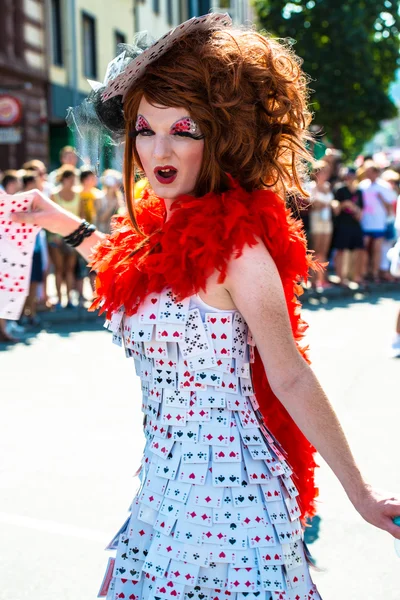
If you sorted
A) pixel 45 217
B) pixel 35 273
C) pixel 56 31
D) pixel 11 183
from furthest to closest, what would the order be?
pixel 56 31 → pixel 35 273 → pixel 11 183 → pixel 45 217

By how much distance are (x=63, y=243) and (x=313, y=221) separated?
384 cm

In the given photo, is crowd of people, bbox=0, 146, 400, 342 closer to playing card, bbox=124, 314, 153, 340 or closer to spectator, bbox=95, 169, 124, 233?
spectator, bbox=95, 169, 124, 233

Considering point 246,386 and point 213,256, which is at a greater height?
point 213,256

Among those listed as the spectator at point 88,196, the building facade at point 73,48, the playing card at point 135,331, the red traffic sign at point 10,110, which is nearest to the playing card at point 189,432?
the playing card at point 135,331

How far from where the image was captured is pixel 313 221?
12.6m

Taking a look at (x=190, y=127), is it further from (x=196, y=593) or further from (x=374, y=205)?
(x=374, y=205)

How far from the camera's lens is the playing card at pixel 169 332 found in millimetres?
1951

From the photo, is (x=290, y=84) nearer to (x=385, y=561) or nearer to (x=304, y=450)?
(x=304, y=450)

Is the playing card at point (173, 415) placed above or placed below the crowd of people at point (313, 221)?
below

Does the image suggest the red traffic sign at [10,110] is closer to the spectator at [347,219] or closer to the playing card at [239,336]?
the spectator at [347,219]

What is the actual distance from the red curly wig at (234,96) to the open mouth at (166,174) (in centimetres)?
7

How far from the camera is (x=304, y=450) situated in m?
2.24

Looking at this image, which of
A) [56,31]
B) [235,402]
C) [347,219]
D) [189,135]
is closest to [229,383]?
[235,402]

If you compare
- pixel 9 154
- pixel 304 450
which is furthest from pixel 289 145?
pixel 9 154
